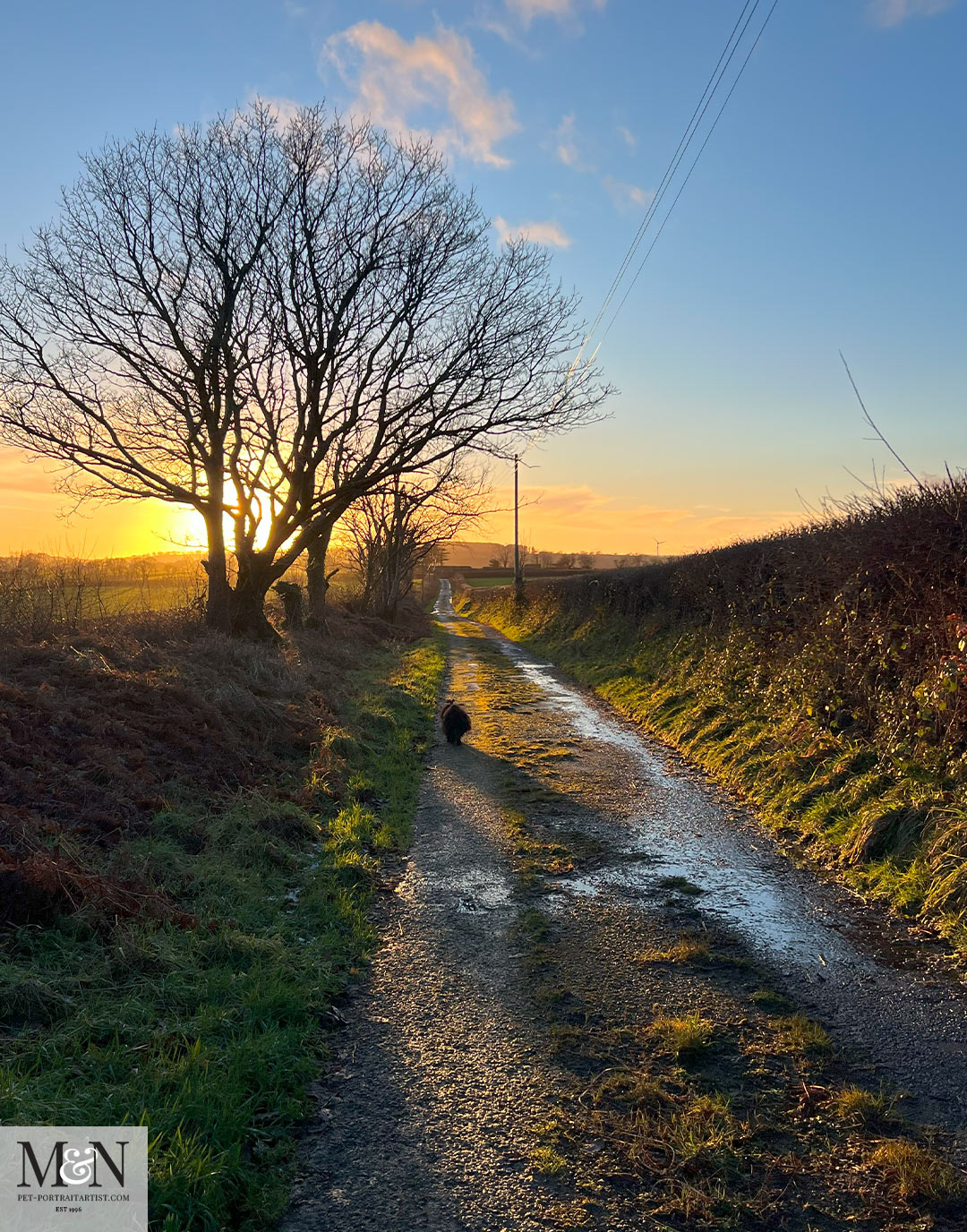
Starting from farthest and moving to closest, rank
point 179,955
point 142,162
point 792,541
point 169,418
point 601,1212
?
point 169,418 → point 142,162 → point 792,541 → point 179,955 → point 601,1212

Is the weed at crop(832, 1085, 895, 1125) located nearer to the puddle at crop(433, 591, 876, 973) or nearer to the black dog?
the puddle at crop(433, 591, 876, 973)

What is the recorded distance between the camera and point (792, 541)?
1175 cm

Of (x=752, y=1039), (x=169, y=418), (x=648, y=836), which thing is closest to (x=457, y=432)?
(x=169, y=418)

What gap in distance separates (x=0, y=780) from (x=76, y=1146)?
3.91 metres

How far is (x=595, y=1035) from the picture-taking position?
4.00 meters

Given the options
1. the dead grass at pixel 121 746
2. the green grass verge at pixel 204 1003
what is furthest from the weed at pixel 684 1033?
the dead grass at pixel 121 746

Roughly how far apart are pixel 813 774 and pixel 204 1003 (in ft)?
21.3

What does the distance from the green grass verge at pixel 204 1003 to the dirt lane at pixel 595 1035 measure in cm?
25

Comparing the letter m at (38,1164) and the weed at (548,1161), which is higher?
the letter m at (38,1164)

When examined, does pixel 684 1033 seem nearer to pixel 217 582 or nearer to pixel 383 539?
pixel 217 582

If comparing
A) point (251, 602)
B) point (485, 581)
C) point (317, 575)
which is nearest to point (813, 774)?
point (251, 602)

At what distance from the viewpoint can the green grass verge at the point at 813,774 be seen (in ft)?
18.6

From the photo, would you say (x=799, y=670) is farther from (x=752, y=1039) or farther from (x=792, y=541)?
(x=752, y=1039)

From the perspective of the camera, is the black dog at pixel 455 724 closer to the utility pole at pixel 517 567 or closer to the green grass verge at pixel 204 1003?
the green grass verge at pixel 204 1003
